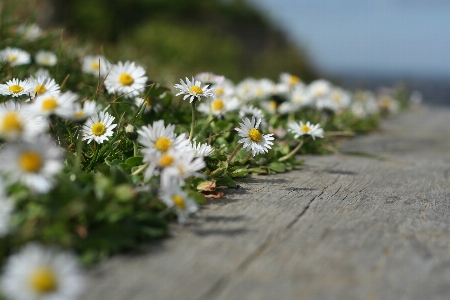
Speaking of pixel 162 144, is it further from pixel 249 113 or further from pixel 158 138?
pixel 249 113

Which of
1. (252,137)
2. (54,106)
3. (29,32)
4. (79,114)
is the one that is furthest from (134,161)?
(29,32)

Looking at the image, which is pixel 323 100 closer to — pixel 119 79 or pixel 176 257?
pixel 119 79

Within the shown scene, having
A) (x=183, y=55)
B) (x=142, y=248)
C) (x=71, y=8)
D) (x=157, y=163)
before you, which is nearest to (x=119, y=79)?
(x=157, y=163)

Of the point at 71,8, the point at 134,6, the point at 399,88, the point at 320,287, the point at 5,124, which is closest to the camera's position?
the point at 320,287

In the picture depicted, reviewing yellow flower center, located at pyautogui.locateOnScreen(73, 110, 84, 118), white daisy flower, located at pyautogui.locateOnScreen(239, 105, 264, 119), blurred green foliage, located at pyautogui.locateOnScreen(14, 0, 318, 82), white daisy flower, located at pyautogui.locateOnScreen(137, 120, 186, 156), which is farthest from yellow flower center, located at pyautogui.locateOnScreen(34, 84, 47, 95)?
blurred green foliage, located at pyautogui.locateOnScreen(14, 0, 318, 82)

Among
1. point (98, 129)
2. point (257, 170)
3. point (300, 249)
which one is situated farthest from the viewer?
point (257, 170)

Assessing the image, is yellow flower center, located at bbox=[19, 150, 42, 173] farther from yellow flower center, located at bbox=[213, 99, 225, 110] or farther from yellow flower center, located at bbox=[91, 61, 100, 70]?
yellow flower center, located at bbox=[91, 61, 100, 70]
